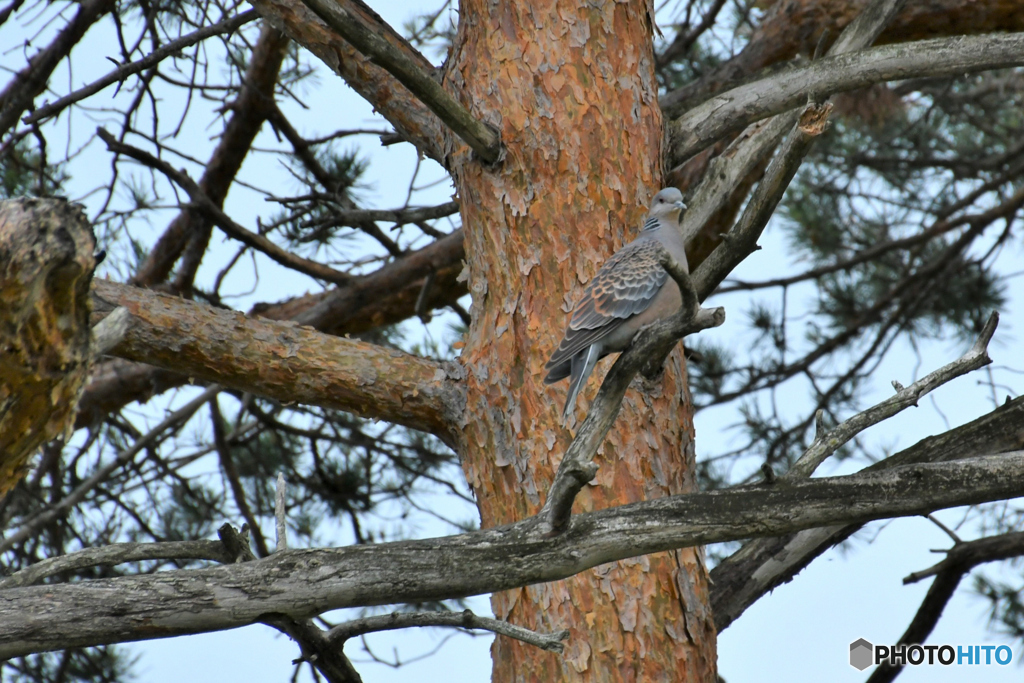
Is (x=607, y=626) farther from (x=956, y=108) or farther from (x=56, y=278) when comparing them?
(x=956, y=108)

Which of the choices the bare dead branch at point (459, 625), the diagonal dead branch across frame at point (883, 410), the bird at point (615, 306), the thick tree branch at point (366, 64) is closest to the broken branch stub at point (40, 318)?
the bare dead branch at point (459, 625)

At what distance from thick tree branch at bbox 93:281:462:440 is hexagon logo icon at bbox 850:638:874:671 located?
2003mm

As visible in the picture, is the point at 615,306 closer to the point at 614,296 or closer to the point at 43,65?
the point at 614,296

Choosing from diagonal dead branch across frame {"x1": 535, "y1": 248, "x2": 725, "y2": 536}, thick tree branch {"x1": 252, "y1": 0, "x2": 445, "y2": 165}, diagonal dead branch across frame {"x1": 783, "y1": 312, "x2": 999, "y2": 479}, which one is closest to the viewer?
diagonal dead branch across frame {"x1": 535, "y1": 248, "x2": 725, "y2": 536}

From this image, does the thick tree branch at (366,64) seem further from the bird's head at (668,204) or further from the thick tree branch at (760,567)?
the thick tree branch at (760,567)

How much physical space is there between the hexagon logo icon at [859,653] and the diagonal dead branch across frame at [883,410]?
1.83 meters

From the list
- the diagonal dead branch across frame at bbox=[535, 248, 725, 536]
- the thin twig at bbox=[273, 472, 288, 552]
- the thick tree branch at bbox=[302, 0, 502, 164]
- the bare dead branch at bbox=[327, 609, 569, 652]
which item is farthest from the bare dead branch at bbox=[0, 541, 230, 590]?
the thick tree branch at bbox=[302, 0, 502, 164]

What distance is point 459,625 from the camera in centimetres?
213

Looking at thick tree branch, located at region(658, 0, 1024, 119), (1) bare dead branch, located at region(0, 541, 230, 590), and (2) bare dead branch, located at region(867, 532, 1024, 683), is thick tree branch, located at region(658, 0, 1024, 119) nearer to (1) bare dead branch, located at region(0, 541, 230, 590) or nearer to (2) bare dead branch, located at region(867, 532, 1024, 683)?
(2) bare dead branch, located at region(867, 532, 1024, 683)

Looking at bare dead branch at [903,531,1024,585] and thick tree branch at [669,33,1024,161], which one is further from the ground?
thick tree branch at [669,33,1024,161]

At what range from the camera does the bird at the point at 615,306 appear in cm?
275

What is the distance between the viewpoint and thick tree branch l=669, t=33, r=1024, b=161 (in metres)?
3.04

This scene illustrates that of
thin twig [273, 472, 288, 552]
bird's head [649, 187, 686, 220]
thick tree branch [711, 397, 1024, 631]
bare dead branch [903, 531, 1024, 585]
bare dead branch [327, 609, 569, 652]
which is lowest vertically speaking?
bare dead branch [327, 609, 569, 652]

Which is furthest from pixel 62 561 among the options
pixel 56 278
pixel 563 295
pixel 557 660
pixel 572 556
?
pixel 563 295
